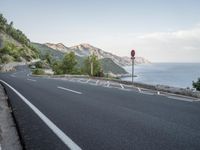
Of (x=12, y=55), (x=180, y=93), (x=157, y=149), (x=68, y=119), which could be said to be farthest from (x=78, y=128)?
(x=12, y=55)

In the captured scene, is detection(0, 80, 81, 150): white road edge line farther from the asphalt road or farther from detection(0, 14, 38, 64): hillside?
detection(0, 14, 38, 64): hillside

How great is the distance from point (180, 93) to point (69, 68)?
273ft

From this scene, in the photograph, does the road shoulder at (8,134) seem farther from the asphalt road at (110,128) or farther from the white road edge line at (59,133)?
the white road edge line at (59,133)

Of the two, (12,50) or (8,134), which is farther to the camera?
(12,50)

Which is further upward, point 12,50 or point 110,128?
point 12,50

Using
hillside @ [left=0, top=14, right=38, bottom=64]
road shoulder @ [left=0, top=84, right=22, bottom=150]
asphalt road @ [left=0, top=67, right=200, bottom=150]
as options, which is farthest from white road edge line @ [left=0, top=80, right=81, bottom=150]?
hillside @ [left=0, top=14, right=38, bottom=64]

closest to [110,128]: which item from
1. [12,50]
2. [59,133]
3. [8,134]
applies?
[59,133]

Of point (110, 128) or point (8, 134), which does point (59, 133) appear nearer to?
point (110, 128)

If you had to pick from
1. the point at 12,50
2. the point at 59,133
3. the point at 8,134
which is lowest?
the point at 8,134

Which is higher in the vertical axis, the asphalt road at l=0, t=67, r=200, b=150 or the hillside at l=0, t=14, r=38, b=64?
the hillside at l=0, t=14, r=38, b=64

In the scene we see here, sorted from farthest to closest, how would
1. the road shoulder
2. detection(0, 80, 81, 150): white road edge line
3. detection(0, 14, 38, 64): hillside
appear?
detection(0, 14, 38, 64): hillside
the road shoulder
detection(0, 80, 81, 150): white road edge line

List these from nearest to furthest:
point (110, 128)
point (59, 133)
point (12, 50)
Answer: point (59, 133)
point (110, 128)
point (12, 50)

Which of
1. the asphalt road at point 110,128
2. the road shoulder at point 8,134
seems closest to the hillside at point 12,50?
A: the road shoulder at point 8,134

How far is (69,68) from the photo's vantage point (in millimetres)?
94938
